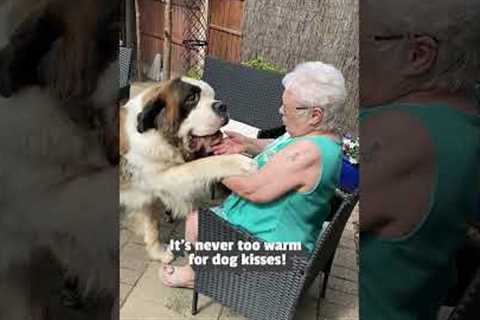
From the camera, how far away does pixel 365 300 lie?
1560 mm

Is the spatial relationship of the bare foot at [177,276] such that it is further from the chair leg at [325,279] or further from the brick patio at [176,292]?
the chair leg at [325,279]

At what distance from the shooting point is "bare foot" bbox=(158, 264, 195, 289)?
5.25 feet

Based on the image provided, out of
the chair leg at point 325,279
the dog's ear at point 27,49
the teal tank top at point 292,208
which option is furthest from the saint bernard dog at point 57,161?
the chair leg at point 325,279

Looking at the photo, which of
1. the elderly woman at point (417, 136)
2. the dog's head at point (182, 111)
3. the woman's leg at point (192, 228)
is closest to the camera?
the elderly woman at point (417, 136)

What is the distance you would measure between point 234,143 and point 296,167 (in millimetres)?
176

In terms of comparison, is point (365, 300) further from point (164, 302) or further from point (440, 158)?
point (164, 302)

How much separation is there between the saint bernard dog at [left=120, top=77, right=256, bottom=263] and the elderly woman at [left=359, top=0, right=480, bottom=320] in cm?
33

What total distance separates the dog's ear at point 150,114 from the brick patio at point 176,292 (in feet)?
0.89

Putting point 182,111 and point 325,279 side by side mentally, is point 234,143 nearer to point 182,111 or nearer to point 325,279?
point 182,111

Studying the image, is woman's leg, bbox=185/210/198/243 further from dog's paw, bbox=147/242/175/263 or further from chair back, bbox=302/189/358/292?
chair back, bbox=302/189/358/292

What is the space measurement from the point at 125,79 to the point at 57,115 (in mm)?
210

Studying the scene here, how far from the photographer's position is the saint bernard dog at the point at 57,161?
1.51 meters

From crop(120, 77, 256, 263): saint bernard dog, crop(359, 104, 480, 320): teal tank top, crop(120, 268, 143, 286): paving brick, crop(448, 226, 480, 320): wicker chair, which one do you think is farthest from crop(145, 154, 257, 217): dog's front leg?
crop(448, 226, 480, 320): wicker chair

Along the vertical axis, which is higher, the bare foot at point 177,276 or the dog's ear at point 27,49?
the dog's ear at point 27,49
